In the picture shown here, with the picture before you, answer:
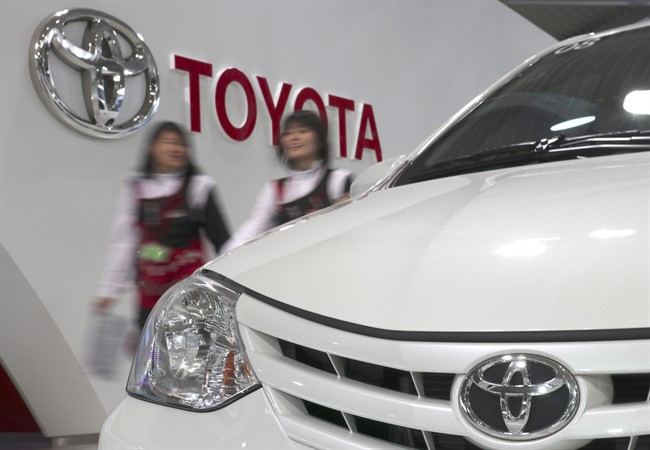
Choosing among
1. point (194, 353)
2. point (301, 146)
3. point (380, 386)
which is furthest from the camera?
point (301, 146)

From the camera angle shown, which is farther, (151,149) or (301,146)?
(151,149)

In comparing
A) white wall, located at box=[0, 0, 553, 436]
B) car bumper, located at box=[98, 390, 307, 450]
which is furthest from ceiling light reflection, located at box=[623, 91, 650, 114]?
white wall, located at box=[0, 0, 553, 436]

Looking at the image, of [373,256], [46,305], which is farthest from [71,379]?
[373,256]

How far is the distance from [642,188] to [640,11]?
12384 mm

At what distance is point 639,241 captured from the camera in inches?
37.1

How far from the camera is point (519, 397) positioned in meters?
0.87

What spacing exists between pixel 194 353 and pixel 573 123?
0.91m

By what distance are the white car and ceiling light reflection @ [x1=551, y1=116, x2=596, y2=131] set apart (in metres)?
0.22

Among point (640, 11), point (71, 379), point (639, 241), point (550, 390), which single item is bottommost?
point (71, 379)

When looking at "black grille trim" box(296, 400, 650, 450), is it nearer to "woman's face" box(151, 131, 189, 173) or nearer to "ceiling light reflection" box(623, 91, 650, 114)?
"ceiling light reflection" box(623, 91, 650, 114)

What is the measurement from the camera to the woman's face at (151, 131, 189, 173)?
131 inches

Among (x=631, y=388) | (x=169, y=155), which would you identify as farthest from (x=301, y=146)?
(x=631, y=388)

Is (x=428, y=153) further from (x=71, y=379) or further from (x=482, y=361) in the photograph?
(x=71, y=379)

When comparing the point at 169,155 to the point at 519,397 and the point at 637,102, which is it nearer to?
the point at 637,102
